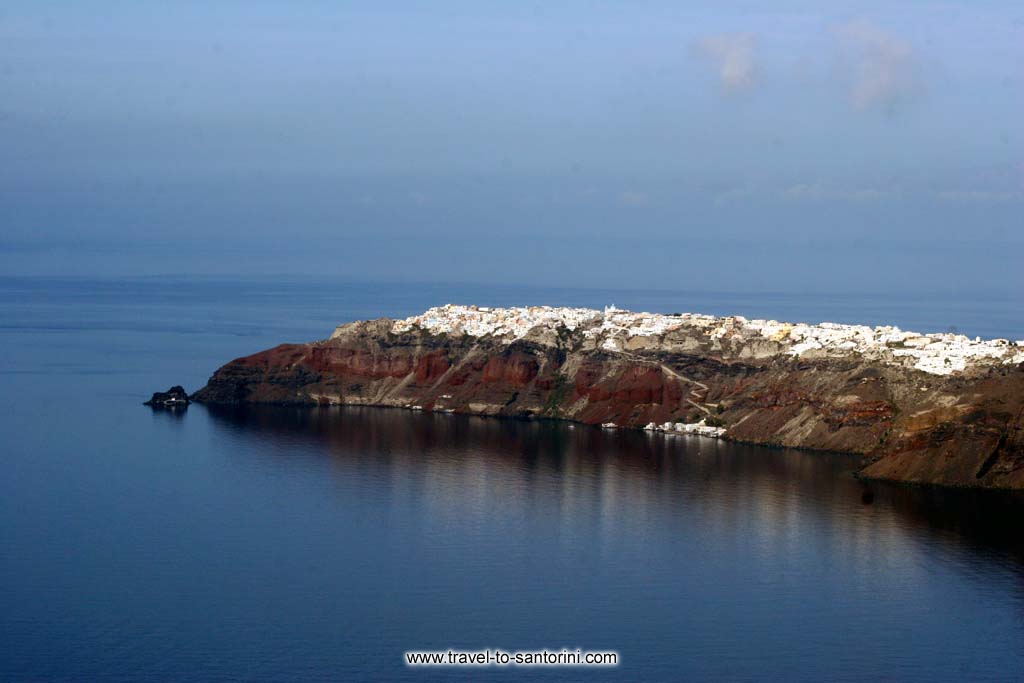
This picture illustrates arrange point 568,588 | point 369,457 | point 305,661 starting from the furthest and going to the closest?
point 369,457 < point 568,588 < point 305,661

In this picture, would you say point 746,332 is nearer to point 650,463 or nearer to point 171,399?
point 650,463

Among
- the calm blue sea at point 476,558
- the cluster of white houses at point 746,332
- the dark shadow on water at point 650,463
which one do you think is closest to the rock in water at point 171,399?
the dark shadow on water at point 650,463

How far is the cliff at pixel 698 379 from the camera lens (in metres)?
92.1

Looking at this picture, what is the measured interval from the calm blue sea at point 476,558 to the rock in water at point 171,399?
11.3 m

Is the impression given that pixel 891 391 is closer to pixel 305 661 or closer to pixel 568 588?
pixel 568 588

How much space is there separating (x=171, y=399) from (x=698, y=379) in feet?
149

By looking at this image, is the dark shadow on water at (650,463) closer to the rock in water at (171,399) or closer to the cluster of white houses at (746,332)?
the rock in water at (171,399)

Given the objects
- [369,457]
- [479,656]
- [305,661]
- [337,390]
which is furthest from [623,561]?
[337,390]

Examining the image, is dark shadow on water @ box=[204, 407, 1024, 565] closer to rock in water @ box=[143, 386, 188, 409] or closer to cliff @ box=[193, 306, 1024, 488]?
rock in water @ box=[143, 386, 188, 409]

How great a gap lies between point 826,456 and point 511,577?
42.1 m

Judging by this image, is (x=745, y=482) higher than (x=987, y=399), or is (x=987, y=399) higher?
(x=987, y=399)

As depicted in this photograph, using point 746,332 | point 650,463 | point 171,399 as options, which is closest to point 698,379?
point 746,332

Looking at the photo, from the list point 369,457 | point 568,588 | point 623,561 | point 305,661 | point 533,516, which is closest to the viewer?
Result: point 305,661

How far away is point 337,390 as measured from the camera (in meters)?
128
